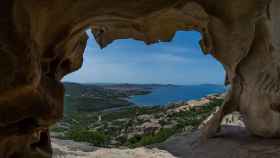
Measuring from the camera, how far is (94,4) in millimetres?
2514

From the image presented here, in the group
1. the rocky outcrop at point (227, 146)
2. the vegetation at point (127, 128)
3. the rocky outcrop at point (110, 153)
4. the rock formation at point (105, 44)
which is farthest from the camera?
the vegetation at point (127, 128)

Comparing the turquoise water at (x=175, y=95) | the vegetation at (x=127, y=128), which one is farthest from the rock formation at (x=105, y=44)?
the turquoise water at (x=175, y=95)

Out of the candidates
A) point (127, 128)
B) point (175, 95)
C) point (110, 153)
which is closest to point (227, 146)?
point (110, 153)

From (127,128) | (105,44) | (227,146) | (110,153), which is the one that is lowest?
(127,128)

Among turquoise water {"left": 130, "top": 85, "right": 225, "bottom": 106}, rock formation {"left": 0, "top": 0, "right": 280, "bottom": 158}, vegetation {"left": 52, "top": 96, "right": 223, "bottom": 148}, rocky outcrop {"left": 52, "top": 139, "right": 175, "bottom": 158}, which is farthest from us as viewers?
turquoise water {"left": 130, "top": 85, "right": 225, "bottom": 106}

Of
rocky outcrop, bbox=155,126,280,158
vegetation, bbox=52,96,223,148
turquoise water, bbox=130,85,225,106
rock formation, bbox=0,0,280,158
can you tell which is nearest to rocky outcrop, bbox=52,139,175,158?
rocky outcrop, bbox=155,126,280,158

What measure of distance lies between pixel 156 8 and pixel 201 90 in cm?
1395

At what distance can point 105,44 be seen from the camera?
425 cm

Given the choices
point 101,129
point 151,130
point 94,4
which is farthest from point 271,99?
point 101,129

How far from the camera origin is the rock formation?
180cm

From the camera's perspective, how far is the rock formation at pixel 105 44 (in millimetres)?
1796

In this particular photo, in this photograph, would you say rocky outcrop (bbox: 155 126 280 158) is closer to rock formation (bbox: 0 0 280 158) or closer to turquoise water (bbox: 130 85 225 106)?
rock formation (bbox: 0 0 280 158)

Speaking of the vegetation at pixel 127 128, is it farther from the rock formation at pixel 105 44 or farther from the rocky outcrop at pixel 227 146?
the rock formation at pixel 105 44

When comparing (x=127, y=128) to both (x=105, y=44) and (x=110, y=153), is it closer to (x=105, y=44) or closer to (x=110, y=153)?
(x=110, y=153)
